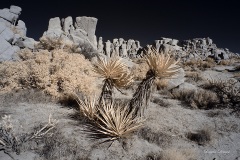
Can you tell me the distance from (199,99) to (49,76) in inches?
219

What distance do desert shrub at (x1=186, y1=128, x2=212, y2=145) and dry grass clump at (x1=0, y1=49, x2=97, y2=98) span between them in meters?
4.03

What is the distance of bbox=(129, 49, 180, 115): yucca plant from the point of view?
562 cm

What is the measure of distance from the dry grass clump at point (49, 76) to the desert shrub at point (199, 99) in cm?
350

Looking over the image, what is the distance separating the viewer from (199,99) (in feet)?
28.1

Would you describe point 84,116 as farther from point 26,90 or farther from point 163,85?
point 163,85

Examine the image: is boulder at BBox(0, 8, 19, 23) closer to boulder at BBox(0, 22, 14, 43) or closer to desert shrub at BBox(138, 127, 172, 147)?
boulder at BBox(0, 22, 14, 43)

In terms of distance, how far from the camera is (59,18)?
1468 inches

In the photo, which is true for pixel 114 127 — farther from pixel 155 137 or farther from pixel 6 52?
pixel 6 52

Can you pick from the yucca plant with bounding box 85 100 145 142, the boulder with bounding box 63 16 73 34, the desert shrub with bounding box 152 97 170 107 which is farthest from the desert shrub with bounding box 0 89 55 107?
the boulder with bounding box 63 16 73 34

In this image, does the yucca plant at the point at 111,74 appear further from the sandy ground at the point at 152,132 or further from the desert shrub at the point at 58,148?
the desert shrub at the point at 58,148

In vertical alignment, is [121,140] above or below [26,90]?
below

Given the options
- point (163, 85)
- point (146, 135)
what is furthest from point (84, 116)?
point (163, 85)

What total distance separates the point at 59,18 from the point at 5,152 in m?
35.4

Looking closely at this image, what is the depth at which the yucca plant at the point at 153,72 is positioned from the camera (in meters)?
5.62
